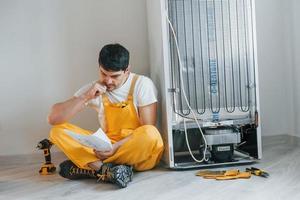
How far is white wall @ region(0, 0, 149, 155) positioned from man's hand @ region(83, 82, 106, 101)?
0.46 m

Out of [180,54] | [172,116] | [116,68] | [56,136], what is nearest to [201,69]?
[180,54]

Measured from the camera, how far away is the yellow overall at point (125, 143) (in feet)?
6.19

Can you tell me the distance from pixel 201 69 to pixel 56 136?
0.81 m

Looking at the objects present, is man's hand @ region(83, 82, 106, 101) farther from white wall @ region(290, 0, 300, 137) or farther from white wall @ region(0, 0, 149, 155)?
white wall @ region(290, 0, 300, 137)

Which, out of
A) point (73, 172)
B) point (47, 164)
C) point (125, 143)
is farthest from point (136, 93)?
point (47, 164)

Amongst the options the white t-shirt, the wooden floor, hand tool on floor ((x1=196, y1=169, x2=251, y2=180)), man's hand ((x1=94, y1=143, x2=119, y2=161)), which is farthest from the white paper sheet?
hand tool on floor ((x1=196, y1=169, x2=251, y2=180))

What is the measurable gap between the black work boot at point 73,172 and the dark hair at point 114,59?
20.5 inches

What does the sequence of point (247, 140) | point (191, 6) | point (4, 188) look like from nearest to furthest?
point (4, 188), point (191, 6), point (247, 140)

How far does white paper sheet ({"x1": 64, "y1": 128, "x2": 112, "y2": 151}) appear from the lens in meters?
1.72

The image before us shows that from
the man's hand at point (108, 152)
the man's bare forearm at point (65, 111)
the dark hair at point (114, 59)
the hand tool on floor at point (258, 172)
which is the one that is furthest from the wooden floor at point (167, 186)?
the dark hair at point (114, 59)

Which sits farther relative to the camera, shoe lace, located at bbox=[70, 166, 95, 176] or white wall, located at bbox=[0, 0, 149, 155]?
white wall, located at bbox=[0, 0, 149, 155]

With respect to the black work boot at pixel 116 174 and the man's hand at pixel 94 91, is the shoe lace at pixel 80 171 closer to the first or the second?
the black work boot at pixel 116 174

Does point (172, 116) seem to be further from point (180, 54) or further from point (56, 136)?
point (56, 136)

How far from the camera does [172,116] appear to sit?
2006 millimetres
